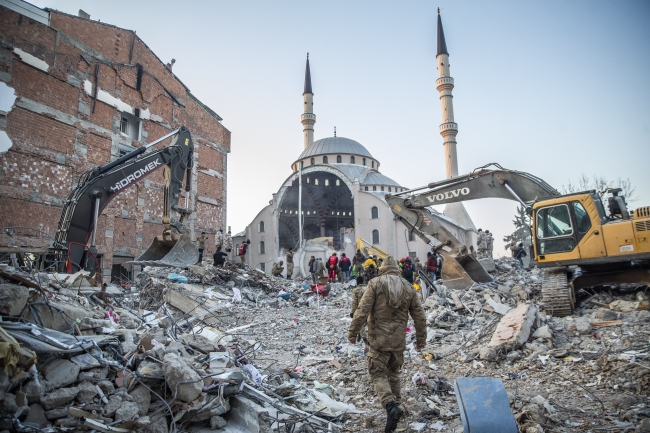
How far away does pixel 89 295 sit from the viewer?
5.46 m

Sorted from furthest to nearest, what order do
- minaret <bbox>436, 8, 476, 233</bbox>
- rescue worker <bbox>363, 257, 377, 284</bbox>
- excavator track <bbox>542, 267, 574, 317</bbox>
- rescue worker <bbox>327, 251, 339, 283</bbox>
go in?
minaret <bbox>436, 8, 476, 233</bbox> → rescue worker <bbox>327, 251, 339, 283</bbox> → rescue worker <bbox>363, 257, 377, 284</bbox> → excavator track <bbox>542, 267, 574, 317</bbox>

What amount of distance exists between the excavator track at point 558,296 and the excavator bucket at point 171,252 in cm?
835

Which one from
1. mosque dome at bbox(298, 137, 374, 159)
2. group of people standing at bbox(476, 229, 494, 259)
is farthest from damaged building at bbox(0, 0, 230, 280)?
mosque dome at bbox(298, 137, 374, 159)

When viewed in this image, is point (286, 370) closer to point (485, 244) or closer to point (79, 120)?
point (79, 120)

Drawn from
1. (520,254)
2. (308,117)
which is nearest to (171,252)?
(520,254)

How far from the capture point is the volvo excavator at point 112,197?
8.27 metres

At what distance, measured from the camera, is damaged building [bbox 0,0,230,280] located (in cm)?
1312

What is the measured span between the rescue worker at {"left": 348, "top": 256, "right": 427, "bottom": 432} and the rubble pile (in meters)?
0.41

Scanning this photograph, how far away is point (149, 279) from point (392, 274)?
7917 millimetres

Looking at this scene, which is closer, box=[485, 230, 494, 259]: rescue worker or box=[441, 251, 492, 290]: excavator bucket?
box=[441, 251, 492, 290]: excavator bucket

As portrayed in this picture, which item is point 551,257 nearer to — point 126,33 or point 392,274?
point 392,274

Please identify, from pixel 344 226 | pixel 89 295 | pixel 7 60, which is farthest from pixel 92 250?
pixel 344 226

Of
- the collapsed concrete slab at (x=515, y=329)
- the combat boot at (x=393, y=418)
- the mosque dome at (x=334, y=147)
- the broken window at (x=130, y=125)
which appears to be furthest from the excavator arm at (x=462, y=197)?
the mosque dome at (x=334, y=147)

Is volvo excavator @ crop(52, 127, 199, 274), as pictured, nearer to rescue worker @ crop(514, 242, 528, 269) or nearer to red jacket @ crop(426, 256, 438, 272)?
red jacket @ crop(426, 256, 438, 272)
